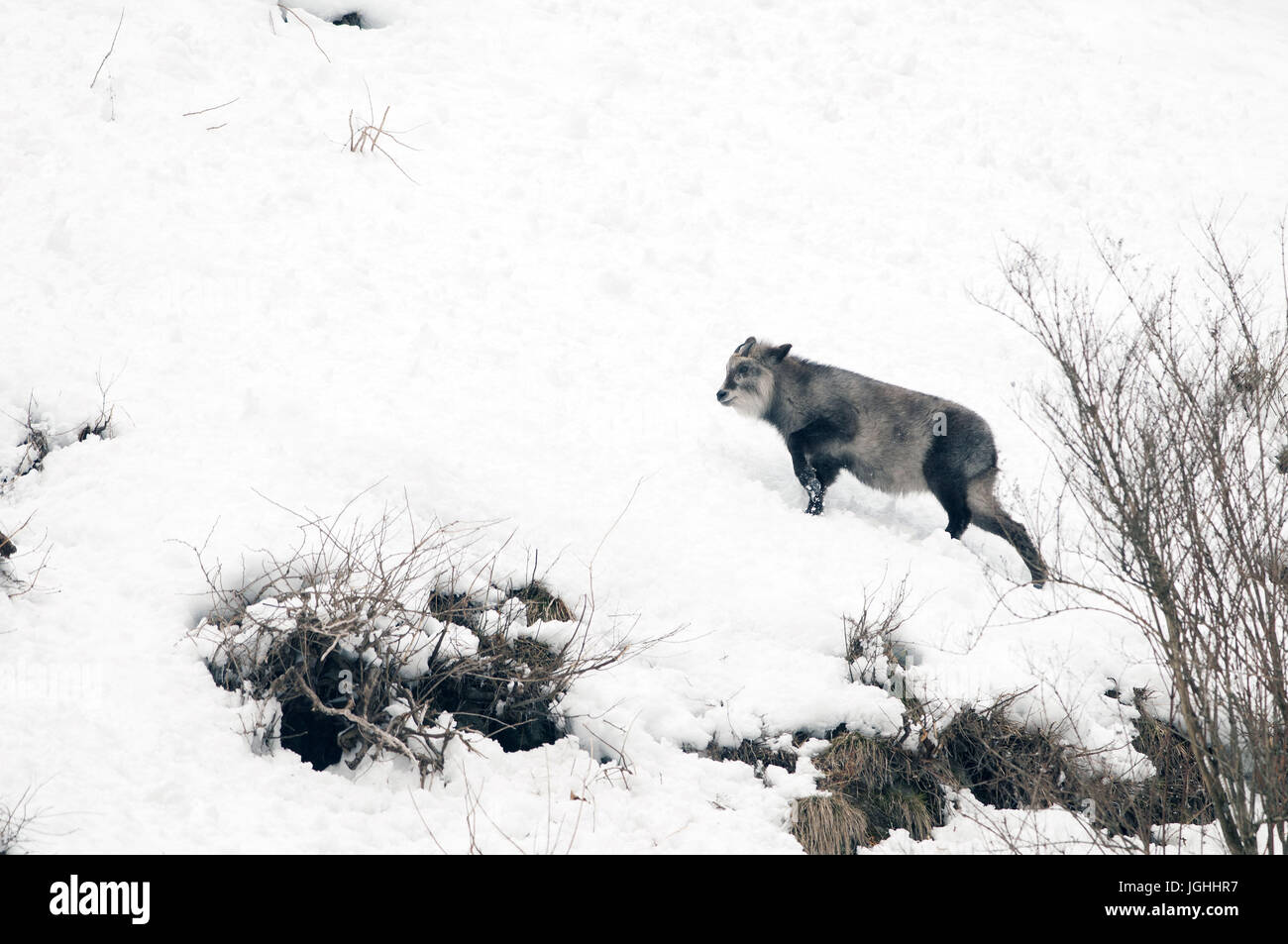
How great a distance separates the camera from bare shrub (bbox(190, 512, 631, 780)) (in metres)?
5.54

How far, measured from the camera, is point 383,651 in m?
5.70

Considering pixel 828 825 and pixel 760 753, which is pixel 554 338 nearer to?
pixel 760 753

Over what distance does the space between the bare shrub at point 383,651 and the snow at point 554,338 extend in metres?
0.18

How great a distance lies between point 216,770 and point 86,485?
275cm

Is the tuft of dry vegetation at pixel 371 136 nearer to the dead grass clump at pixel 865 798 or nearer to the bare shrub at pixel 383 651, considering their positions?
the bare shrub at pixel 383 651

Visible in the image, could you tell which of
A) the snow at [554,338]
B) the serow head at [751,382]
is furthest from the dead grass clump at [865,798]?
the serow head at [751,382]

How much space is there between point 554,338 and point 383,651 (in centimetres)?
468

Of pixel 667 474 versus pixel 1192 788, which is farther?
pixel 667 474

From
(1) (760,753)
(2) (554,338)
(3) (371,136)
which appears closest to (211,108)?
(3) (371,136)

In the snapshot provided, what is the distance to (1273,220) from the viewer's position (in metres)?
13.8

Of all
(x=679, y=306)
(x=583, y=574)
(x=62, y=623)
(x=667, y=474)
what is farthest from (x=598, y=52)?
(x=62, y=623)

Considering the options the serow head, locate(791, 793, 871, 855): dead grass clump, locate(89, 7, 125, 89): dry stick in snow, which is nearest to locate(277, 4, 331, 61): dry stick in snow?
locate(89, 7, 125, 89): dry stick in snow

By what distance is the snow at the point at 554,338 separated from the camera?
5.50 m

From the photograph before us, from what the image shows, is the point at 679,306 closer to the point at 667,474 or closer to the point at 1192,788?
the point at 667,474
